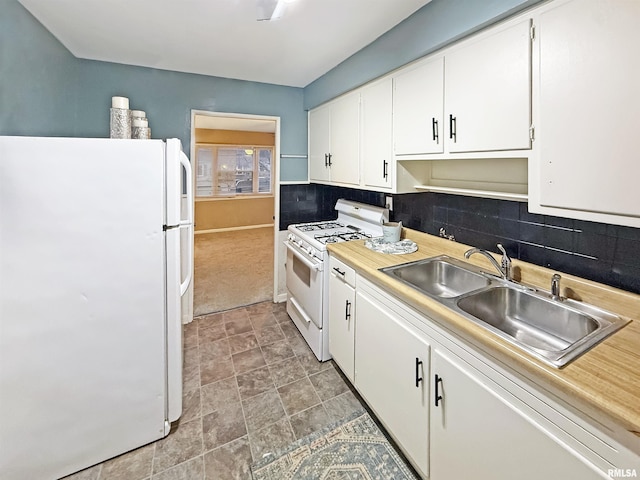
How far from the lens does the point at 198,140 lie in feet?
21.9

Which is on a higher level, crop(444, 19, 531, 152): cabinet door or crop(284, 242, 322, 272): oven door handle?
crop(444, 19, 531, 152): cabinet door

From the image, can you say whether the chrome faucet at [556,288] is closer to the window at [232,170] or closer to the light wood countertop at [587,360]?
the light wood countertop at [587,360]

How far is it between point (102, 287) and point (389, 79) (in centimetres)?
214

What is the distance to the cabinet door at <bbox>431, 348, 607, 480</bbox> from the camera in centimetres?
88

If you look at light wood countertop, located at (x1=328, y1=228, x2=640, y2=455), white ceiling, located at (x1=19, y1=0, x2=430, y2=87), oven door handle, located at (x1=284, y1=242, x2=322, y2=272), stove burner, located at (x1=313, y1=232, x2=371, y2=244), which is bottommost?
light wood countertop, located at (x1=328, y1=228, x2=640, y2=455)

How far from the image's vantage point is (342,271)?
206 centimetres

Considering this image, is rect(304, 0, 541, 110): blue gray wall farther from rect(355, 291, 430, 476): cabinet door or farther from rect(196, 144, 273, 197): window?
rect(196, 144, 273, 197): window

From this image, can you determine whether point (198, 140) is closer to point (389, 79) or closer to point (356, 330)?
point (389, 79)

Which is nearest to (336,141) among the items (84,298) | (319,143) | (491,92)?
(319,143)

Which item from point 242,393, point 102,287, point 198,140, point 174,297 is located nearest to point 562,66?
point 174,297

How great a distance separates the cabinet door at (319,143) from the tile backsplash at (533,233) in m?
0.74

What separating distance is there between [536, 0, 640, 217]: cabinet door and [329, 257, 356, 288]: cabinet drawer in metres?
1.07

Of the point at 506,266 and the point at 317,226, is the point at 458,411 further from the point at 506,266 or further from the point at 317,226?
the point at 317,226

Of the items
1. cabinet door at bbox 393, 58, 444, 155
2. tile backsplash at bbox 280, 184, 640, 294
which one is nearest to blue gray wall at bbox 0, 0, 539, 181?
cabinet door at bbox 393, 58, 444, 155
